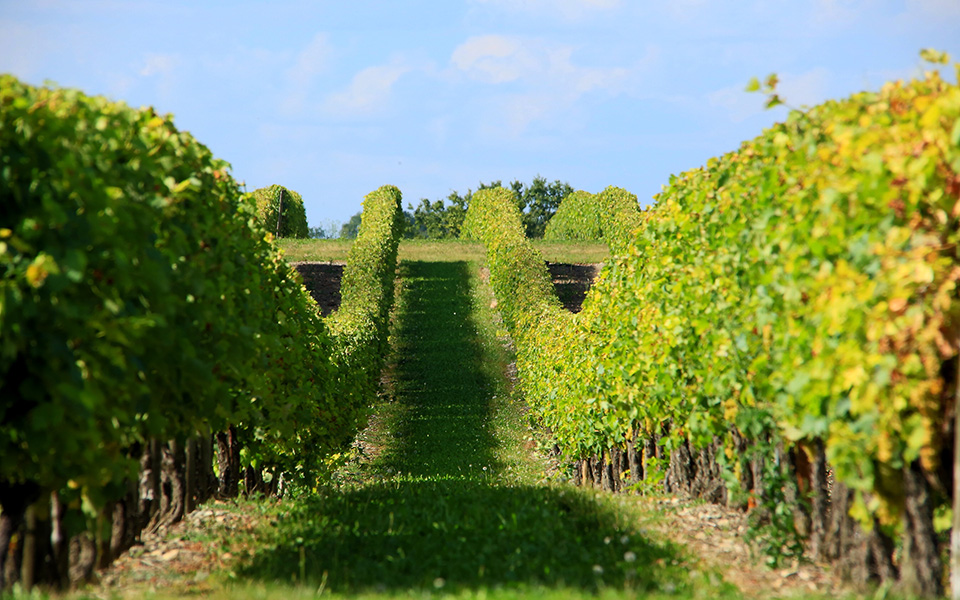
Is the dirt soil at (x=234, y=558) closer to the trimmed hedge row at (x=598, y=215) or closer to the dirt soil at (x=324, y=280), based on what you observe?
the dirt soil at (x=324, y=280)

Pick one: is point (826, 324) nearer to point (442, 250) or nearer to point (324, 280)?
point (324, 280)

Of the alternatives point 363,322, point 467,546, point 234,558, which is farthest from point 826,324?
point 363,322

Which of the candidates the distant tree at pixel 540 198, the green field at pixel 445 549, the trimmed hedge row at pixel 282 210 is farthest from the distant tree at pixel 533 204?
the green field at pixel 445 549

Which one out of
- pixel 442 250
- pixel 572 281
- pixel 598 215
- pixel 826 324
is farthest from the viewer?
pixel 598 215

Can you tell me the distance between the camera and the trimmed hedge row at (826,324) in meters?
4.93

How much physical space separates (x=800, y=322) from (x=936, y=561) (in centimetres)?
176

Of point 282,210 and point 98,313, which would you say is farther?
point 282,210

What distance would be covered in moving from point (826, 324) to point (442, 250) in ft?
140

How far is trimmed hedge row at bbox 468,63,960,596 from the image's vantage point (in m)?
4.93

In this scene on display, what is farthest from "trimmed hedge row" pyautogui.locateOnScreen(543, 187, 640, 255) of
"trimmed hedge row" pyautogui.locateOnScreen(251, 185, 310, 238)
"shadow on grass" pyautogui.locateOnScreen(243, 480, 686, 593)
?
"shadow on grass" pyautogui.locateOnScreen(243, 480, 686, 593)

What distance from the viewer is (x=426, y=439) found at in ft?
68.5

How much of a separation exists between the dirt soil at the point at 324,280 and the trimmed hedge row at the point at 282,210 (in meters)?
16.4

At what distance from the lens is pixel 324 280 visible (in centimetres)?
3812

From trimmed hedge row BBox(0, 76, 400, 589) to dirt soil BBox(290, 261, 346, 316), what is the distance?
86.6ft
